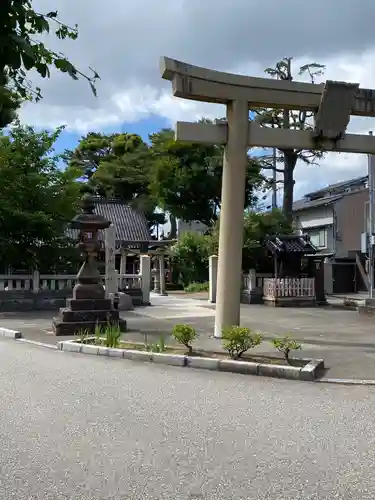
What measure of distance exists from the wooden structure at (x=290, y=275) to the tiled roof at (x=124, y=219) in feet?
43.3

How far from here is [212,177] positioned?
36469 mm

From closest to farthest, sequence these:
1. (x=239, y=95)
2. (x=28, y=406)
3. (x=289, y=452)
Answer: (x=289, y=452), (x=28, y=406), (x=239, y=95)

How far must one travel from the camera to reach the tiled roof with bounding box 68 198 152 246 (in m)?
36.6

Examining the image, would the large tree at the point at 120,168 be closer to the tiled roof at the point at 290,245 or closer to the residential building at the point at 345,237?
the residential building at the point at 345,237

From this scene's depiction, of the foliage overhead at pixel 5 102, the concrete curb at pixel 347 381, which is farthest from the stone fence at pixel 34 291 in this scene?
the foliage overhead at pixel 5 102

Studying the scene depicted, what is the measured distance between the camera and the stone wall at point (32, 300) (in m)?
20.1

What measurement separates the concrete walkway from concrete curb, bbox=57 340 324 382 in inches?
17.9

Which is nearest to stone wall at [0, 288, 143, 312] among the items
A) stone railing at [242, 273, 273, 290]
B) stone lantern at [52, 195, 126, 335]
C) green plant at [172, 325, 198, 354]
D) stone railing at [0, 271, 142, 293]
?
stone railing at [0, 271, 142, 293]

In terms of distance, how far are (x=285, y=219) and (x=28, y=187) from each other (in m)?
14.0

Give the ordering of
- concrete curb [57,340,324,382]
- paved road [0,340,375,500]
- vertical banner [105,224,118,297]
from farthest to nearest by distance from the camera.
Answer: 1. vertical banner [105,224,118,297]
2. concrete curb [57,340,324,382]
3. paved road [0,340,375,500]

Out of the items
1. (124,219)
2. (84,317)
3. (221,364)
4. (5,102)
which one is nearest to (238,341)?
(221,364)

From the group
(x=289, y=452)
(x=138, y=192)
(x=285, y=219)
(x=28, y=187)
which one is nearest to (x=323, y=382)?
(x=289, y=452)

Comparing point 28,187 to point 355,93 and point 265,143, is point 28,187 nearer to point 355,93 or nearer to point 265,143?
point 265,143

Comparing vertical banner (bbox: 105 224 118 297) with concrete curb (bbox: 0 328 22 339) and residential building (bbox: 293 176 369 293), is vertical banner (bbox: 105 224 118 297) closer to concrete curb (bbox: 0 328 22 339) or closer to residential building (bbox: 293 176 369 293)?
concrete curb (bbox: 0 328 22 339)
